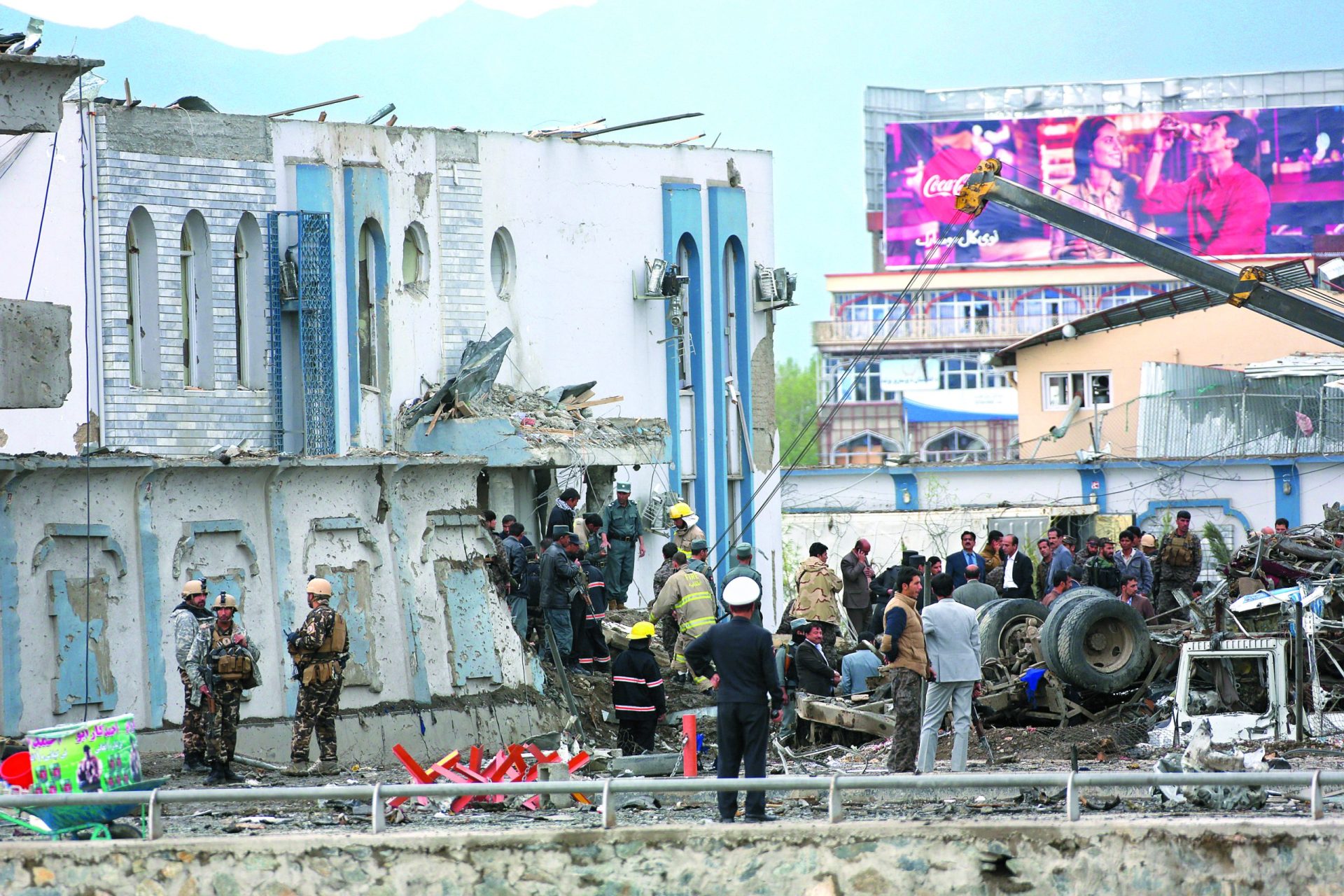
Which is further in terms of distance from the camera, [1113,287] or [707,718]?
[1113,287]

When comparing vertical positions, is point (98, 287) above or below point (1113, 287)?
below

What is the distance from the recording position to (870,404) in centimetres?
9969

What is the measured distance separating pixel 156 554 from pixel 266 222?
31.0 ft

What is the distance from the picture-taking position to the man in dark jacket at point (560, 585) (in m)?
17.9

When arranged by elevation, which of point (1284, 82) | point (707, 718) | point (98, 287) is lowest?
point (707, 718)

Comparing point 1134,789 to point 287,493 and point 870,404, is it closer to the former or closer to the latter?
point 287,493

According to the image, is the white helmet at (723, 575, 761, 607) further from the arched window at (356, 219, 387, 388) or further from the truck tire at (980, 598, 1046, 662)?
the arched window at (356, 219, 387, 388)

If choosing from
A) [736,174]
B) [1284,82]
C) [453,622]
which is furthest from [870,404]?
[453,622]

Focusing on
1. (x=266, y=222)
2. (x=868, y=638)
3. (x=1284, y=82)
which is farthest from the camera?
(x=1284, y=82)

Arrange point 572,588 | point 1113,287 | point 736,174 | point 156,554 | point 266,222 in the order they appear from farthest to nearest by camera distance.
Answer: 1. point 1113,287
2. point 736,174
3. point 266,222
4. point 572,588
5. point 156,554

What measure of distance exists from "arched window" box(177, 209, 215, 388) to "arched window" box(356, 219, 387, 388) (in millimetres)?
2158

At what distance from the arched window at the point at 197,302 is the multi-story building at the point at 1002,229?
46.7 meters

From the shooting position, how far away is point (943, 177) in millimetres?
80625

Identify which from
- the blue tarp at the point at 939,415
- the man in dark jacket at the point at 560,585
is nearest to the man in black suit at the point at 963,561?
the man in dark jacket at the point at 560,585
